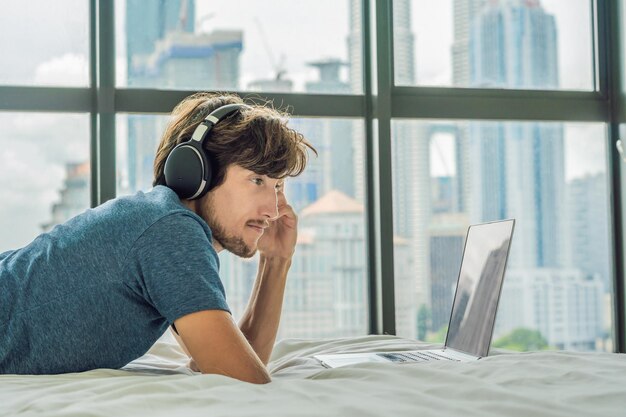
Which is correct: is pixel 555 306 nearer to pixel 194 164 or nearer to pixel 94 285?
pixel 194 164

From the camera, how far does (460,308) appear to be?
1773mm

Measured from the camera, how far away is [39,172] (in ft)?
9.15

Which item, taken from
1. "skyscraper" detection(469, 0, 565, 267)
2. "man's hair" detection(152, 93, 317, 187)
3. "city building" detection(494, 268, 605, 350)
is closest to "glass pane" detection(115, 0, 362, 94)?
"skyscraper" detection(469, 0, 565, 267)

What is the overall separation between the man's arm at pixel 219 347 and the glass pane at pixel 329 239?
185 cm

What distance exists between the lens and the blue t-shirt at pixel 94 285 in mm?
1177

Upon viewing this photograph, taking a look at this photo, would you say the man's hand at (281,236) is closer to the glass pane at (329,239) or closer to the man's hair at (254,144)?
the man's hair at (254,144)

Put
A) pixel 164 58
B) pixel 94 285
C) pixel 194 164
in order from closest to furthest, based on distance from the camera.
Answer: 1. pixel 94 285
2. pixel 194 164
3. pixel 164 58

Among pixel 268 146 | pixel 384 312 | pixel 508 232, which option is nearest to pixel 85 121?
pixel 384 312

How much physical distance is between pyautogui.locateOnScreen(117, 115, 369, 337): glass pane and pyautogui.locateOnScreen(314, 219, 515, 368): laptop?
118 centimetres

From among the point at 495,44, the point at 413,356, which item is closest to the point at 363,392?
the point at 413,356

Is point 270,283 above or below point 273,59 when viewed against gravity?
below

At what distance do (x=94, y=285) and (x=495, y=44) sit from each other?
2.46 meters

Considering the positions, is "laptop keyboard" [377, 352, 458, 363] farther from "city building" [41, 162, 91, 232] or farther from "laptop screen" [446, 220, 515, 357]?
"city building" [41, 162, 91, 232]

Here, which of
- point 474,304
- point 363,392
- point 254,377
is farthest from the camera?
point 474,304
